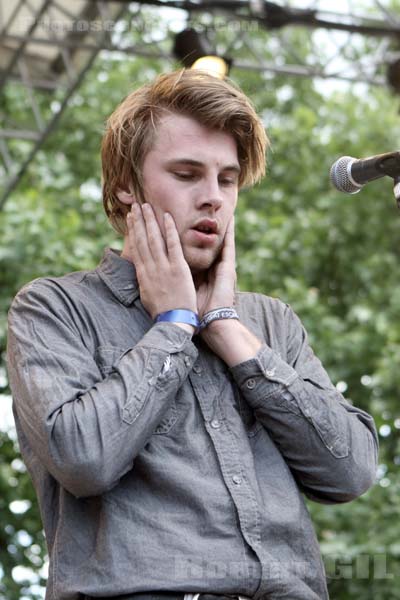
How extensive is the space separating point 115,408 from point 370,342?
238 inches

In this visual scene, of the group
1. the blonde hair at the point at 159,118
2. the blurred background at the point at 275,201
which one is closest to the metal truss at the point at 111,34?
the blurred background at the point at 275,201

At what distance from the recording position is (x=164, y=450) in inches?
72.6

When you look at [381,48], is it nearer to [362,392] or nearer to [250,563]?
[362,392]

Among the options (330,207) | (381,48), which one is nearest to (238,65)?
(381,48)

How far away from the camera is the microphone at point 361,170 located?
1995 millimetres

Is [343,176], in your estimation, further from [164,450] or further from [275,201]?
[275,201]

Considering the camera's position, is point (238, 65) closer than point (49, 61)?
Yes

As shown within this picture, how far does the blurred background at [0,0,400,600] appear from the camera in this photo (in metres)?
5.87

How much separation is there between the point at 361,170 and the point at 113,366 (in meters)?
0.63

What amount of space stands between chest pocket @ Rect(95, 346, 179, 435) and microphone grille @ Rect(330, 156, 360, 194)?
0.56m

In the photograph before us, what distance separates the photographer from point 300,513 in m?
1.92

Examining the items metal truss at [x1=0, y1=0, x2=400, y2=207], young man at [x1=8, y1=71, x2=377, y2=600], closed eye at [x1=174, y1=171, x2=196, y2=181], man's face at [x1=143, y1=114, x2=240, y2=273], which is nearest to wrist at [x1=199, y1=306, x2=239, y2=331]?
young man at [x1=8, y1=71, x2=377, y2=600]

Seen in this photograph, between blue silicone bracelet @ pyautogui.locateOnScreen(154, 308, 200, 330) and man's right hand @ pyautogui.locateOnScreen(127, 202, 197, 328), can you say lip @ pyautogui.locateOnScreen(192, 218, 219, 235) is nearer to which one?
man's right hand @ pyautogui.locateOnScreen(127, 202, 197, 328)

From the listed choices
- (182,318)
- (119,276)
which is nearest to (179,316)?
(182,318)
